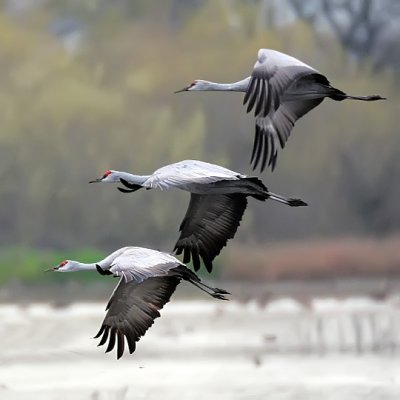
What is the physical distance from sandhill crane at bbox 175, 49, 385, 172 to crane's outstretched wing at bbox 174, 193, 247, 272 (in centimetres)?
107

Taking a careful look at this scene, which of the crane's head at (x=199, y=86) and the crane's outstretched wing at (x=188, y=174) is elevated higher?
the crane's head at (x=199, y=86)

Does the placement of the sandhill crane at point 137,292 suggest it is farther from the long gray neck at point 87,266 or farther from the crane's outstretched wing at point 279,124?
the crane's outstretched wing at point 279,124

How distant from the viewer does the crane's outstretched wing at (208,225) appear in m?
13.1

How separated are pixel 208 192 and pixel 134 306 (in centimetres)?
113

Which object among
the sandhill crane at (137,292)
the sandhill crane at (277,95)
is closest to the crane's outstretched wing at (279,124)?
the sandhill crane at (277,95)

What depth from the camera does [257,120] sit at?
39.4ft

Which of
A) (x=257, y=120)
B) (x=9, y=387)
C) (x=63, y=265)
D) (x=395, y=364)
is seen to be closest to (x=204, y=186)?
(x=257, y=120)

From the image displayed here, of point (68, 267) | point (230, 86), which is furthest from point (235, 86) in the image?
point (68, 267)

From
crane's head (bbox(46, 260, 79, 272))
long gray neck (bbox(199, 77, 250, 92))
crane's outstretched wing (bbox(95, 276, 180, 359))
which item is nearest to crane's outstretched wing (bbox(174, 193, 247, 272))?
crane's outstretched wing (bbox(95, 276, 180, 359))

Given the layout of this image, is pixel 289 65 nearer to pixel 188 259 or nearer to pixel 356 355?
pixel 188 259

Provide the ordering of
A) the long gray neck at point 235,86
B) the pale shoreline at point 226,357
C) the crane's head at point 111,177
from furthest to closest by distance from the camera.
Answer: the pale shoreline at point 226,357, the crane's head at point 111,177, the long gray neck at point 235,86

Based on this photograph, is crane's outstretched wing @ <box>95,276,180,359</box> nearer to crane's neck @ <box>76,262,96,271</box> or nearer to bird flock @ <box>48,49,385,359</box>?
bird flock @ <box>48,49,385,359</box>

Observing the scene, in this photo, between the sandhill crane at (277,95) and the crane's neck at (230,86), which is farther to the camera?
the crane's neck at (230,86)

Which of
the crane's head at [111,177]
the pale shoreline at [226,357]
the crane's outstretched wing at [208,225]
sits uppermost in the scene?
the crane's head at [111,177]
